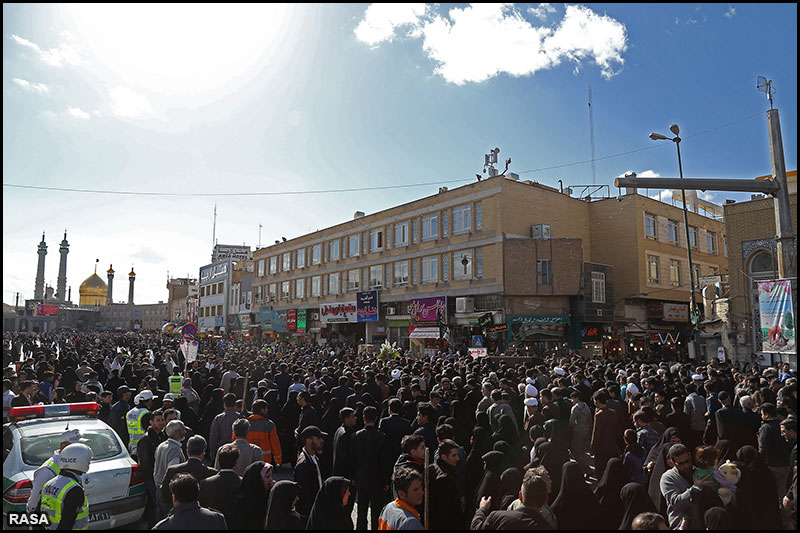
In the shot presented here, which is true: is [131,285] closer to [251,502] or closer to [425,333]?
[425,333]

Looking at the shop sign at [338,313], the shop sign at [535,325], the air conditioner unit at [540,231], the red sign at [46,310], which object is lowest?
the shop sign at [535,325]

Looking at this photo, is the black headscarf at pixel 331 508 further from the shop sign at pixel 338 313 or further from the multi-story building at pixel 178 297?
the multi-story building at pixel 178 297

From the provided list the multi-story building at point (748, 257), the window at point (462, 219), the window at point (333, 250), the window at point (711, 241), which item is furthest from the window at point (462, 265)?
the window at point (711, 241)

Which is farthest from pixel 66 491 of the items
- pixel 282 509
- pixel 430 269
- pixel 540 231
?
pixel 430 269

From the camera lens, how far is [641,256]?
3509 centimetres

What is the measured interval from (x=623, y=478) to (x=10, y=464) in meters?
6.98

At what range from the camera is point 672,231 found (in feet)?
127

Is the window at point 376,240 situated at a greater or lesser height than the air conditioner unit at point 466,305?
greater

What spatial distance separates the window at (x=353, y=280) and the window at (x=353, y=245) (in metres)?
1.39

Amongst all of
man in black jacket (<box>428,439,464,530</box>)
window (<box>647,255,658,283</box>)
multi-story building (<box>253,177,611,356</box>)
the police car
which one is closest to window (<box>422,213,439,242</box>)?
multi-story building (<box>253,177,611,356</box>)

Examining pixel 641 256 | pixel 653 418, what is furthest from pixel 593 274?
pixel 653 418

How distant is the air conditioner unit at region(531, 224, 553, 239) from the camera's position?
31.8 meters

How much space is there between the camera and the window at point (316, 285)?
46406 mm

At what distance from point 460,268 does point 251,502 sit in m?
28.6
